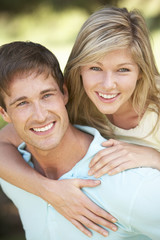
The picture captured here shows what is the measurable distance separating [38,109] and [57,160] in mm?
330

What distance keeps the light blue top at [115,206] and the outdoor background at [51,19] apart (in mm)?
3459

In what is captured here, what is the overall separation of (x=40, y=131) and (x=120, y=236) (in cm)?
67

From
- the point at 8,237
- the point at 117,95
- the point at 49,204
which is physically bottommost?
the point at 8,237

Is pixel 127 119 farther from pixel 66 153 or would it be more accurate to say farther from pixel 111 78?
pixel 66 153

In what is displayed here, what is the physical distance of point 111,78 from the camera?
7.95 ft

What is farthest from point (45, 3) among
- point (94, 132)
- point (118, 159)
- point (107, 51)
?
point (118, 159)

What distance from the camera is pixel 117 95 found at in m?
2.59

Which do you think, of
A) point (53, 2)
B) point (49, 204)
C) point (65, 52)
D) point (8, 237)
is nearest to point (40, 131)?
point (49, 204)

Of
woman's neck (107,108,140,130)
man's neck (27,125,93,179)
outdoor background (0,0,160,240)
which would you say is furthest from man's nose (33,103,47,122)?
outdoor background (0,0,160,240)

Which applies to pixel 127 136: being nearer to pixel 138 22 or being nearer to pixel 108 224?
pixel 138 22

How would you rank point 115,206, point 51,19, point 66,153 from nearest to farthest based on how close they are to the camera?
point 115,206 → point 66,153 → point 51,19

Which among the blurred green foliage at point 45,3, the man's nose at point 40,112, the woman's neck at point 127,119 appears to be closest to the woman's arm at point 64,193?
the man's nose at point 40,112

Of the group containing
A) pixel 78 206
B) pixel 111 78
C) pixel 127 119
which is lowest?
pixel 78 206

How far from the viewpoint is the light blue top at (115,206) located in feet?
6.12
